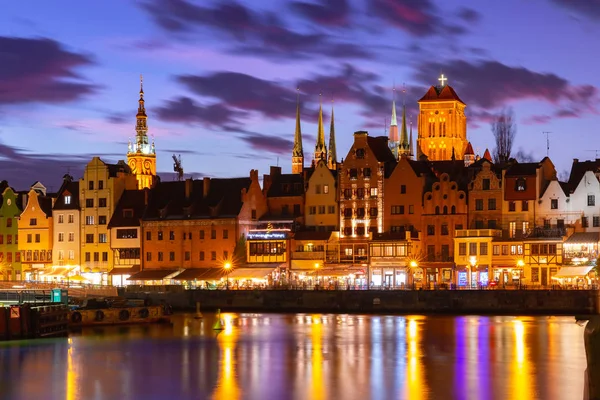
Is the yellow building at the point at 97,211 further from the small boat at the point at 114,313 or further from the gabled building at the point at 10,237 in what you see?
the small boat at the point at 114,313

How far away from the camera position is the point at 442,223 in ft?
328

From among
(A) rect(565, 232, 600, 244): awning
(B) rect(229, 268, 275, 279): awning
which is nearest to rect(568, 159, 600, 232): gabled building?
(A) rect(565, 232, 600, 244): awning

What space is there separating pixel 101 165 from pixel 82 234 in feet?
25.0

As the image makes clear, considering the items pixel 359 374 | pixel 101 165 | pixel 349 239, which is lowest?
pixel 359 374

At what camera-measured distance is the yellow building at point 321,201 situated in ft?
350

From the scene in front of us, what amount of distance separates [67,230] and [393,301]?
4214 centimetres

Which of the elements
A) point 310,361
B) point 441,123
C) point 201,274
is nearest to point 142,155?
point 441,123

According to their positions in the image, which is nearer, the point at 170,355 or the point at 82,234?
the point at 170,355

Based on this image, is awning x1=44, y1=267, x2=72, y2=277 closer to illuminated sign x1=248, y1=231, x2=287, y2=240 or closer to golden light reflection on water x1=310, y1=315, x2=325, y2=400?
illuminated sign x1=248, y1=231, x2=287, y2=240

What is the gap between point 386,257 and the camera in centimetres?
10050

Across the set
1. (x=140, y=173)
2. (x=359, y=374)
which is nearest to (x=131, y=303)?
(x=359, y=374)

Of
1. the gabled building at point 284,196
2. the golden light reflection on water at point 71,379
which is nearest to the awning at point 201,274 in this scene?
the gabled building at point 284,196

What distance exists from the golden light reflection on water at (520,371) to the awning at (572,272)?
61.7 ft

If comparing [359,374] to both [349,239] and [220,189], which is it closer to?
[349,239]
